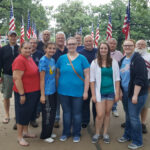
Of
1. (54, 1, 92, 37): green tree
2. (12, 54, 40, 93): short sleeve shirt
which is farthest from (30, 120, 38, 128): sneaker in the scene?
(54, 1, 92, 37): green tree

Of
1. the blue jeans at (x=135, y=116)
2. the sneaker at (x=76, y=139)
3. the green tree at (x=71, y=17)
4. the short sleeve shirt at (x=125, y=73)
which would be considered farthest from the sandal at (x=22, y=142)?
the green tree at (x=71, y=17)

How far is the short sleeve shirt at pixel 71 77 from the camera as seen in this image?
3.47 metres

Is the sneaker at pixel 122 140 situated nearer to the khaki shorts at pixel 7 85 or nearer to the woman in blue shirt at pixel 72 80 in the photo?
the woman in blue shirt at pixel 72 80

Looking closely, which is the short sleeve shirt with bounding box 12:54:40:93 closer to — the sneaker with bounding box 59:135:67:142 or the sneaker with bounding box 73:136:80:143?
the sneaker with bounding box 59:135:67:142

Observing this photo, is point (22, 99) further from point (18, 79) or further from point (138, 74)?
point (138, 74)

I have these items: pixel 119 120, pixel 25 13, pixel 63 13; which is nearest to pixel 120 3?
pixel 25 13

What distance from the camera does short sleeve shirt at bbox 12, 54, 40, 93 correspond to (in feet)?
10.4

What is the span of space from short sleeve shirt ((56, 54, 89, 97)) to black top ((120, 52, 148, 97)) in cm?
87

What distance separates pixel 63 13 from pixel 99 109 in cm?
4320

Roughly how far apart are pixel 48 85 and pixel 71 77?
1.52 feet

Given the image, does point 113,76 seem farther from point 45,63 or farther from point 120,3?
point 120,3

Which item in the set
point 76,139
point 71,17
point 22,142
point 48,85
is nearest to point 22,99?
point 48,85

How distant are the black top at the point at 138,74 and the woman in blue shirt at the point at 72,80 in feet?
2.69

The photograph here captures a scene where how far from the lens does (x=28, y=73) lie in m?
3.27
